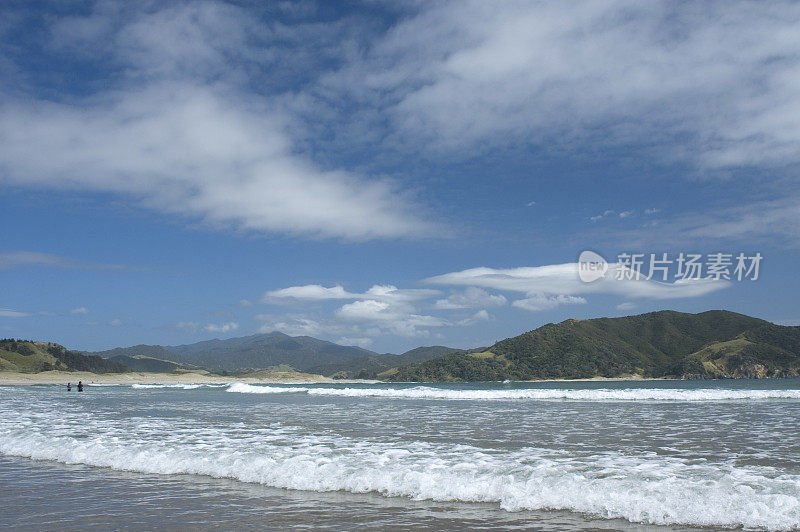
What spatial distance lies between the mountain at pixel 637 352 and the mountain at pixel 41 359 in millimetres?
90883

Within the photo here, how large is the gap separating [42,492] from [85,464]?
3.64m

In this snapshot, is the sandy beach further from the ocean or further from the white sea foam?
the ocean

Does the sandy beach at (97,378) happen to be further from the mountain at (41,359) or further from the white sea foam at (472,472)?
the white sea foam at (472,472)

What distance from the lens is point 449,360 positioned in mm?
157750

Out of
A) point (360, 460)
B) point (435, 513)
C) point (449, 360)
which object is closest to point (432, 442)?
point (360, 460)

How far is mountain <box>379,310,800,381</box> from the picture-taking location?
124438 millimetres

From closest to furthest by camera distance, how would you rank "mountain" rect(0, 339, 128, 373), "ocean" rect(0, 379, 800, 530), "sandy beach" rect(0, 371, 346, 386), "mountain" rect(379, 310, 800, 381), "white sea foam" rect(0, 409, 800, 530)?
"ocean" rect(0, 379, 800, 530) < "white sea foam" rect(0, 409, 800, 530) < "sandy beach" rect(0, 371, 346, 386) < "mountain" rect(379, 310, 800, 381) < "mountain" rect(0, 339, 128, 373)

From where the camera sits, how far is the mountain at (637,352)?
124438 mm

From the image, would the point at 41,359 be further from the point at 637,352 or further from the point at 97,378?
the point at 637,352

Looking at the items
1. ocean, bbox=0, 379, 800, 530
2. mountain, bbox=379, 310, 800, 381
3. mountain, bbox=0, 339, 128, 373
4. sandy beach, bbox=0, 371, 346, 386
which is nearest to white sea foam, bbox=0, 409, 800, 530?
ocean, bbox=0, 379, 800, 530

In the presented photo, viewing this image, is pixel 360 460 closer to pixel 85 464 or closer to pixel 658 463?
pixel 658 463

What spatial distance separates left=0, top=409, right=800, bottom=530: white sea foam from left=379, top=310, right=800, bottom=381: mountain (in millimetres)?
123491

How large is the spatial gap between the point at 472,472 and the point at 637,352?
154774 mm

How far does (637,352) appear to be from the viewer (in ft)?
486
